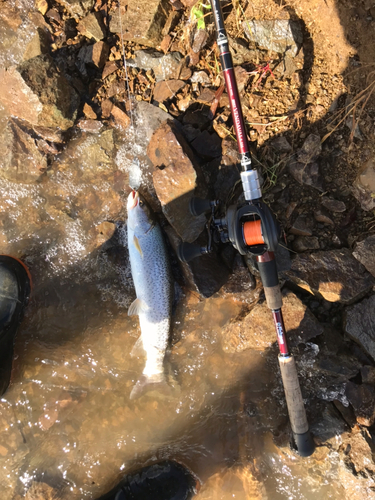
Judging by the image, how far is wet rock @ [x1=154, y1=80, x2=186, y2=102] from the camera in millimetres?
3531

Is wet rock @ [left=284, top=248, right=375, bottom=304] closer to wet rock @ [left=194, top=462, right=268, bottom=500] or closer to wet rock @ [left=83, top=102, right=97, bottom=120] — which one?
wet rock @ [left=194, top=462, right=268, bottom=500]

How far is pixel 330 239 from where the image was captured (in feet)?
11.0

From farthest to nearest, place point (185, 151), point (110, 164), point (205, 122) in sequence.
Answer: point (110, 164), point (205, 122), point (185, 151)

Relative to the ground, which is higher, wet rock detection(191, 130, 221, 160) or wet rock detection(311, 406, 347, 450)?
wet rock detection(191, 130, 221, 160)

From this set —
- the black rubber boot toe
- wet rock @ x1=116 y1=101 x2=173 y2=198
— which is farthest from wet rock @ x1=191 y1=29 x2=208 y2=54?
the black rubber boot toe

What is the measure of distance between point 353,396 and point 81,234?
3604 mm

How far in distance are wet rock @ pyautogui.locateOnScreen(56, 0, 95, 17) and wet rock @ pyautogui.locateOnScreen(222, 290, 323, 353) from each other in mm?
3945

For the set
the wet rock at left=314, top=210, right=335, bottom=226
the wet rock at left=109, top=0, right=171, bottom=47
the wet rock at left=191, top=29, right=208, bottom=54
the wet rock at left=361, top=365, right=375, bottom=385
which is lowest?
the wet rock at left=361, top=365, right=375, bottom=385

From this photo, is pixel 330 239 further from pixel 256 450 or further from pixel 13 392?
pixel 13 392

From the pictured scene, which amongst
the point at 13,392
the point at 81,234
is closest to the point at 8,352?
the point at 13,392

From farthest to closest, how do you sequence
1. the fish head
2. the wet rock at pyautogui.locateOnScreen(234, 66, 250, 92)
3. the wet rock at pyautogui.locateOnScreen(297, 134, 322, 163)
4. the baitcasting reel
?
the fish head, the wet rock at pyautogui.locateOnScreen(234, 66, 250, 92), the wet rock at pyautogui.locateOnScreen(297, 134, 322, 163), the baitcasting reel

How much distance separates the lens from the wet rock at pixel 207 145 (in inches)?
137

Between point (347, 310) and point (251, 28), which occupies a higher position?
point (251, 28)

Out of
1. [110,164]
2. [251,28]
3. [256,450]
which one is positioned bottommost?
[256,450]
